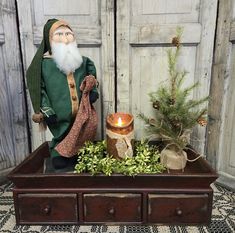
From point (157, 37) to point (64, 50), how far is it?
0.41 metres

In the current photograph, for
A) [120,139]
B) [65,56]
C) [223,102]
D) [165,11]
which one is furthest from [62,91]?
[223,102]

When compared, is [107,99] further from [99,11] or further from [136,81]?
[99,11]

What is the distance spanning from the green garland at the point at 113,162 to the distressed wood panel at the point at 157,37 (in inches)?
12.4

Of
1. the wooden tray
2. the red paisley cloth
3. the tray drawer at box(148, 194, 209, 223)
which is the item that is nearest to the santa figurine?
the red paisley cloth

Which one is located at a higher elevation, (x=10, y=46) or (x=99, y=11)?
(x=99, y=11)

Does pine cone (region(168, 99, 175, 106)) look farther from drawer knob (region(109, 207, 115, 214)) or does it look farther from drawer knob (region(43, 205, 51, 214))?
drawer knob (region(43, 205, 51, 214))

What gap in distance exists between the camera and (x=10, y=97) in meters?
1.12

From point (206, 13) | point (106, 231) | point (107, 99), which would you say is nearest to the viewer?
point (106, 231)

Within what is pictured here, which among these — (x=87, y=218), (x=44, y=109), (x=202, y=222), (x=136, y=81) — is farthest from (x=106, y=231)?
(x=136, y=81)

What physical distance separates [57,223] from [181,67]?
788 millimetres

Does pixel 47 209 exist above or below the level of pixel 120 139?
below

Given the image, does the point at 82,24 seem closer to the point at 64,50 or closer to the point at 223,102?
the point at 64,50

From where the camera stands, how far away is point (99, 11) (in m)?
1.06

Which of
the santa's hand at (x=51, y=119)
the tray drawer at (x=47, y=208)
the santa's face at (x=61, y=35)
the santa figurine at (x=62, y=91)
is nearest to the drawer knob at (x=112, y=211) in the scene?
the tray drawer at (x=47, y=208)
